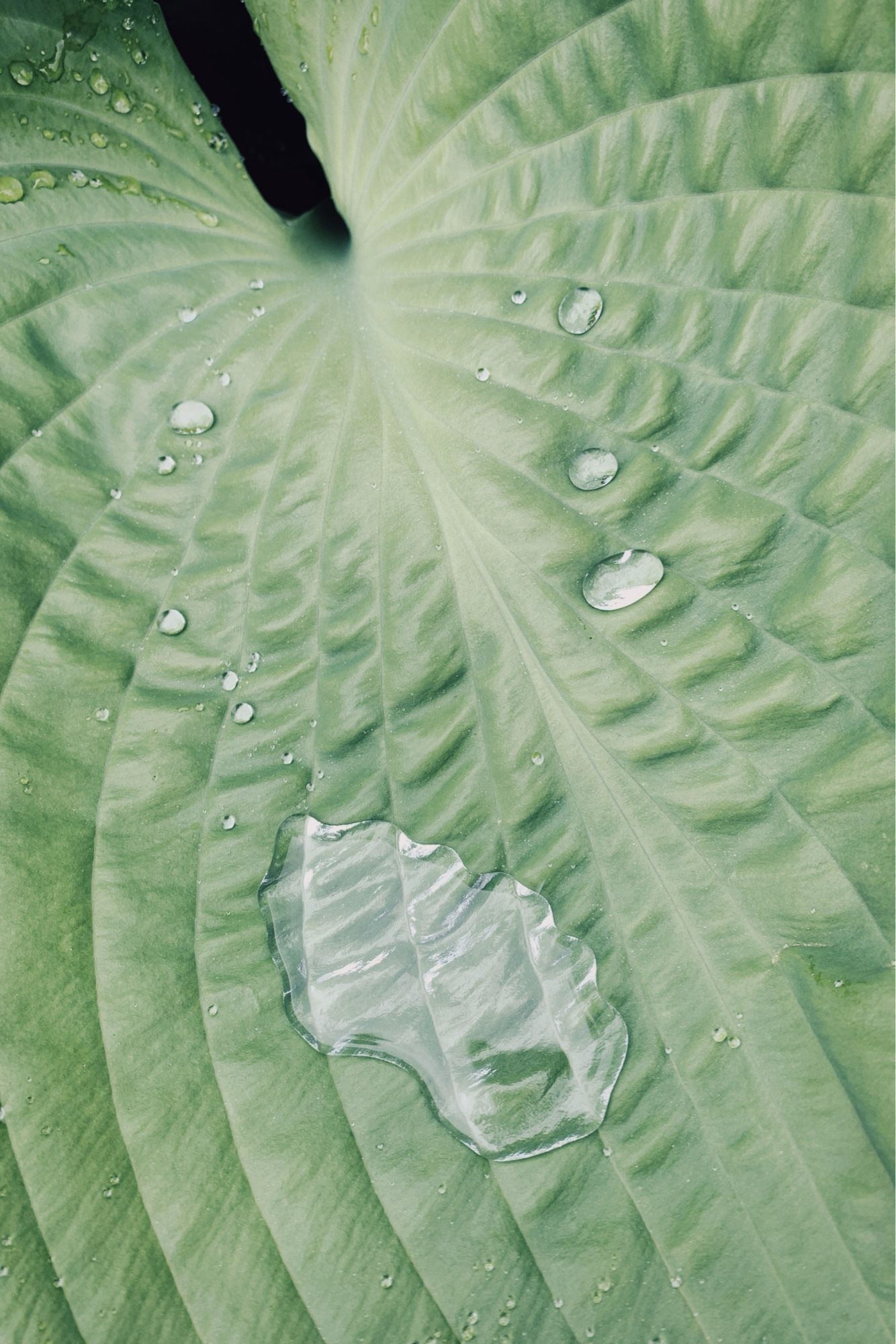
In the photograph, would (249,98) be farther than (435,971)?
Yes

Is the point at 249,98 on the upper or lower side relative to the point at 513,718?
upper

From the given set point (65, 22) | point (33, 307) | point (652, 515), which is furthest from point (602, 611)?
point (65, 22)

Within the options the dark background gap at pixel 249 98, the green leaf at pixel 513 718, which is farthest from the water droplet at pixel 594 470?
the dark background gap at pixel 249 98

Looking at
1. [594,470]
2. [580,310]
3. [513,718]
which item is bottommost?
[513,718]

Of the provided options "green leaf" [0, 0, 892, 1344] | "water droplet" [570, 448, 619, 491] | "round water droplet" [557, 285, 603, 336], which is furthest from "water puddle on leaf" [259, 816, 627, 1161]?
"round water droplet" [557, 285, 603, 336]

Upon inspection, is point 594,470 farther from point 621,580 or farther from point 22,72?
point 22,72

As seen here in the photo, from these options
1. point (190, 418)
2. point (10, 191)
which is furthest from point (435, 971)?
point (10, 191)

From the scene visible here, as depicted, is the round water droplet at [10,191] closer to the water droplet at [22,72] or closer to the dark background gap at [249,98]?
the water droplet at [22,72]
